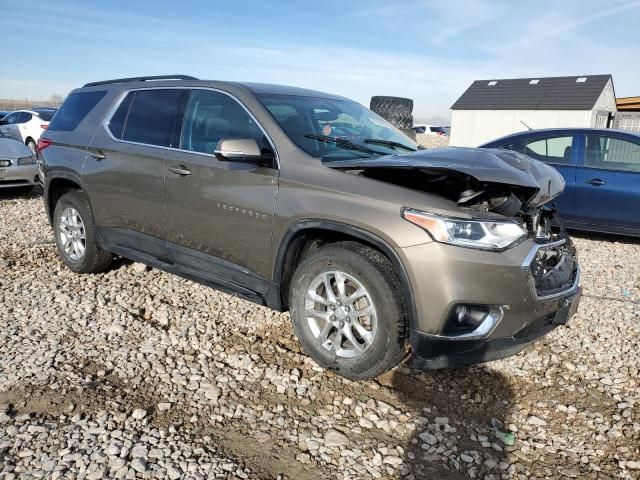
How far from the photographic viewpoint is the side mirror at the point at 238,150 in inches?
133

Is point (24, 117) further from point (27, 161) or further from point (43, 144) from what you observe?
point (43, 144)

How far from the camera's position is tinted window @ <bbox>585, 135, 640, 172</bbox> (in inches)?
269

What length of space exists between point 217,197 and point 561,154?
5.38 m

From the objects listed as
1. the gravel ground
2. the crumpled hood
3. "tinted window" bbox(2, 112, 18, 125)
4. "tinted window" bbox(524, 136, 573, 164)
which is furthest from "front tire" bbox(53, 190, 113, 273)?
"tinted window" bbox(2, 112, 18, 125)

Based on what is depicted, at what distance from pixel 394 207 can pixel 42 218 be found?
6783 mm

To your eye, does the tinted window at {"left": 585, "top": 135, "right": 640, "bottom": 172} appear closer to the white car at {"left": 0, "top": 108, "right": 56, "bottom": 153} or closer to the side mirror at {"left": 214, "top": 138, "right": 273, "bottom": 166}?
the side mirror at {"left": 214, "top": 138, "right": 273, "bottom": 166}

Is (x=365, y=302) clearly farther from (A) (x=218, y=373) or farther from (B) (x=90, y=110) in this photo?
(B) (x=90, y=110)

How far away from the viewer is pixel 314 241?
355cm

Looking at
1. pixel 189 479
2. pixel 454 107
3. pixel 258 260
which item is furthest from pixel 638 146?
pixel 454 107

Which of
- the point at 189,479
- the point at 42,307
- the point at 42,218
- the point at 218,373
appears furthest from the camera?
the point at 42,218

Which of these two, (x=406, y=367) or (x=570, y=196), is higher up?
(x=570, y=196)

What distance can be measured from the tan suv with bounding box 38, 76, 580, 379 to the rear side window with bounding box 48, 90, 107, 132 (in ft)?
1.16

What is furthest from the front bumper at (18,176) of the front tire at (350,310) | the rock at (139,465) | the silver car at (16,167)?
the rock at (139,465)

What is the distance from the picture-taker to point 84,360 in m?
3.53
